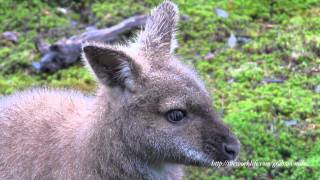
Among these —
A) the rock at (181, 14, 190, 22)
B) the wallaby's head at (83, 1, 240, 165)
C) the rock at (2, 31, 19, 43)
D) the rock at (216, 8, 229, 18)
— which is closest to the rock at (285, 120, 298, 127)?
the wallaby's head at (83, 1, 240, 165)

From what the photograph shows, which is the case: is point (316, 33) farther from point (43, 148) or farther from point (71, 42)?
point (43, 148)

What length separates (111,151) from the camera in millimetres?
5121

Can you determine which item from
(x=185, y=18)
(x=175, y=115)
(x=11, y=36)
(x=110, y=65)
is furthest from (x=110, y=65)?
(x=11, y=36)

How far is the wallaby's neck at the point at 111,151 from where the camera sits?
16.7 ft

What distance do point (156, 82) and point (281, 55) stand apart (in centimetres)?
350

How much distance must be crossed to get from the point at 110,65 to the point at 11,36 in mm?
4758

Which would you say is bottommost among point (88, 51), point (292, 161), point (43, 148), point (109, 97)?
point (292, 161)

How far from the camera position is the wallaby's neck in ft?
16.7

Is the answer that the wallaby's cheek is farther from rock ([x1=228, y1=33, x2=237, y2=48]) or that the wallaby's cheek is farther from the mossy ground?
rock ([x1=228, y1=33, x2=237, y2=48])

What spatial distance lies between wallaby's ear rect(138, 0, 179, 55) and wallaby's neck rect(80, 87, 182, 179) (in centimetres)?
63

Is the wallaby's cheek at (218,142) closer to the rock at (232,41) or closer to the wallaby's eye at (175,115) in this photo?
the wallaby's eye at (175,115)

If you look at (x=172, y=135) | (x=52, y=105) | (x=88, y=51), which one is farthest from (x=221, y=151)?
(x=52, y=105)

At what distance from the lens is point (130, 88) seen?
511cm

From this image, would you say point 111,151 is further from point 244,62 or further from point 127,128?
point 244,62
